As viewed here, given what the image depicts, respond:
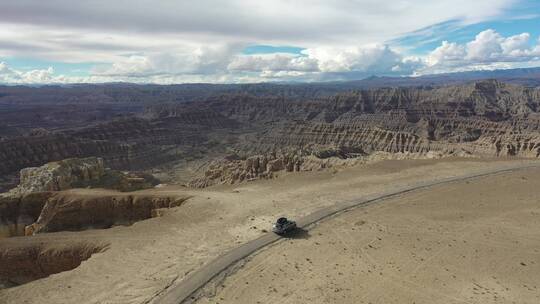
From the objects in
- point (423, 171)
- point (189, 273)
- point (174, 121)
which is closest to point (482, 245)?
point (189, 273)

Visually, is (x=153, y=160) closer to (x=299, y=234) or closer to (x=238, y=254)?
(x=299, y=234)

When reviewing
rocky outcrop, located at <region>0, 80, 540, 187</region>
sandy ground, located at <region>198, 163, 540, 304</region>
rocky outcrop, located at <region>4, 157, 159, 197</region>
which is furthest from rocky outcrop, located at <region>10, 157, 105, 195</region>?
sandy ground, located at <region>198, 163, 540, 304</region>

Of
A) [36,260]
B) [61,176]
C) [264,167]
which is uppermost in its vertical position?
[61,176]

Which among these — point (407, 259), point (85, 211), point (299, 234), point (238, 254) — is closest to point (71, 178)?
point (85, 211)

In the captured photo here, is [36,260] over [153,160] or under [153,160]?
over

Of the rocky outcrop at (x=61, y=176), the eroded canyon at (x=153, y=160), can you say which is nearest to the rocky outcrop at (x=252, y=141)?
the eroded canyon at (x=153, y=160)

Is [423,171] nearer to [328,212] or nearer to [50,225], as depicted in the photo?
[328,212]
